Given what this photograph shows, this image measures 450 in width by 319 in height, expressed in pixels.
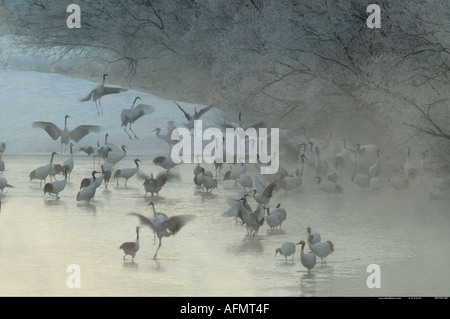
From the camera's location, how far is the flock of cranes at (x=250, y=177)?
22.1 ft

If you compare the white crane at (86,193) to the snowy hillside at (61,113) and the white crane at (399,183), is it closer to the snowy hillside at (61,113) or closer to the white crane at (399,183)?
the white crane at (399,183)

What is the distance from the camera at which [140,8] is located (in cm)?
1645

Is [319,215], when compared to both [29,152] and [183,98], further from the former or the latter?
[183,98]

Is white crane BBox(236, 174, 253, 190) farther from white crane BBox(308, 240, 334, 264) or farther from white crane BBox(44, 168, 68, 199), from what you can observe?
white crane BBox(308, 240, 334, 264)

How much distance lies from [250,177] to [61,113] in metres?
6.38

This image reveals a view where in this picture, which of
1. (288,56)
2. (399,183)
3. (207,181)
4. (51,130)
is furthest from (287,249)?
(51,130)

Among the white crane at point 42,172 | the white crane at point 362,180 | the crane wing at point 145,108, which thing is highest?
the crane wing at point 145,108

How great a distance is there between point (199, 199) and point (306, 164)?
9.05 ft

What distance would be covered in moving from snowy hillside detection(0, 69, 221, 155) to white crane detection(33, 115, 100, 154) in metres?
0.37

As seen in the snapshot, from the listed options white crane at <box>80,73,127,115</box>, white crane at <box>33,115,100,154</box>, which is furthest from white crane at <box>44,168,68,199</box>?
white crane at <box>80,73,127,115</box>

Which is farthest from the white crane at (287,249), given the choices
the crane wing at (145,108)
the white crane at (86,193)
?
the crane wing at (145,108)

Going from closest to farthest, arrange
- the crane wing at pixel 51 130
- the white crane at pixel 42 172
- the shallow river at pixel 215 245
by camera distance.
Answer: the shallow river at pixel 215 245 < the white crane at pixel 42 172 < the crane wing at pixel 51 130

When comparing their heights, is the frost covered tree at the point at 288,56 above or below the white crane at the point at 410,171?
above

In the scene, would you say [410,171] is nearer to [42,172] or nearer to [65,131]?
[42,172]
